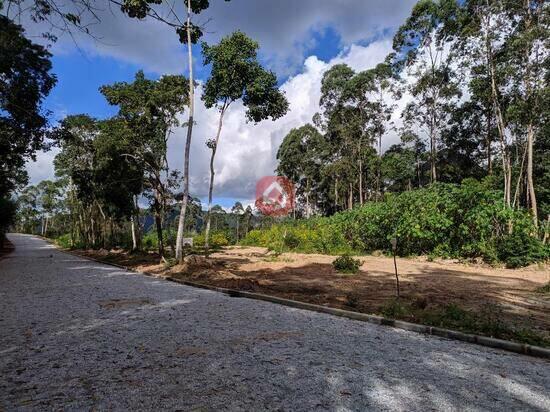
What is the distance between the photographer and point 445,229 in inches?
675

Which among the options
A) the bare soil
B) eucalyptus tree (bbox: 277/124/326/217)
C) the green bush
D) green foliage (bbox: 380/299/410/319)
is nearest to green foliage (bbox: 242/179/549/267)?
the green bush

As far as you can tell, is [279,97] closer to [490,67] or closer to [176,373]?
[490,67]

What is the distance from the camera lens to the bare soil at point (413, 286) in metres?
7.03

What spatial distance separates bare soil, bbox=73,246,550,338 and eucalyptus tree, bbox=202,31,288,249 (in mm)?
10027

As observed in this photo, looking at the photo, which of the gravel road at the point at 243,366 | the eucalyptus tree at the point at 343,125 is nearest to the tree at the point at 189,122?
the gravel road at the point at 243,366

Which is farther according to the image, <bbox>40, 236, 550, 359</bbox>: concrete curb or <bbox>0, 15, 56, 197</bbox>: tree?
<bbox>0, 15, 56, 197</bbox>: tree

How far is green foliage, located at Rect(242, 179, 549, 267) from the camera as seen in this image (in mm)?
14375

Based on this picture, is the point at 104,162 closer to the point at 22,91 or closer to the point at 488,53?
the point at 22,91

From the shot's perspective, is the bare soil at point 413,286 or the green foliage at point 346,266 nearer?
the bare soil at point 413,286

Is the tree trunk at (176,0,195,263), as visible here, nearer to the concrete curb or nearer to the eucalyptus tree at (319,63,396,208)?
the concrete curb

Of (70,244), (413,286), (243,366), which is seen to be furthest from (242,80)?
(70,244)

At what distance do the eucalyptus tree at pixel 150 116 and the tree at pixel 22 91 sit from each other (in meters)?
3.72

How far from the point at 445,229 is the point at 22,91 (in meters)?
19.3

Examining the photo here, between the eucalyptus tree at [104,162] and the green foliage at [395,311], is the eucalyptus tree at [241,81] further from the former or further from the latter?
the green foliage at [395,311]
